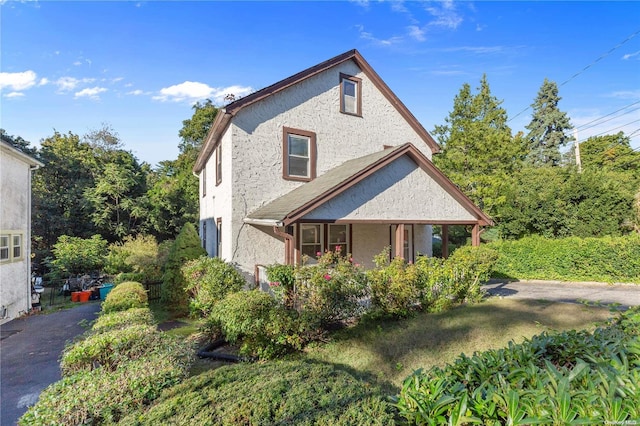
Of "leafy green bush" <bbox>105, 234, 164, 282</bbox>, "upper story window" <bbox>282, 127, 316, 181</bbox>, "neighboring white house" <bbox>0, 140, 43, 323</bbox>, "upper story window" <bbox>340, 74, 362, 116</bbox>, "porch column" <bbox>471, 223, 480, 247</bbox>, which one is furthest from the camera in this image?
"leafy green bush" <bbox>105, 234, 164, 282</bbox>

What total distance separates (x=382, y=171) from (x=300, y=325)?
5.81 meters

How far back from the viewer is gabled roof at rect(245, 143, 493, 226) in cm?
872

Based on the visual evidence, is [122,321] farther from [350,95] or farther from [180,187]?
[180,187]

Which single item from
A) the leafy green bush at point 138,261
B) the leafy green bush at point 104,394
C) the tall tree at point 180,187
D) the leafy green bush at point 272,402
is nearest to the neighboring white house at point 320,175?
the leafy green bush at point 138,261

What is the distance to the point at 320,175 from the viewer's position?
39.6 feet

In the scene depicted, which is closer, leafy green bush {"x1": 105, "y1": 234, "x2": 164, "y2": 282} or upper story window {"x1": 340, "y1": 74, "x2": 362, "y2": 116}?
upper story window {"x1": 340, "y1": 74, "x2": 362, "y2": 116}

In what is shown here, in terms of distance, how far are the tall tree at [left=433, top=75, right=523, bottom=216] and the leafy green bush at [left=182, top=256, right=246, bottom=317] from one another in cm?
1782

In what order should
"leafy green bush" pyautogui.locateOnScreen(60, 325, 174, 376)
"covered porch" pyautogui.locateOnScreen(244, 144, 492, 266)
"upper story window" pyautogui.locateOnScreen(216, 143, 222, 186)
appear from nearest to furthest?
"leafy green bush" pyautogui.locateOnScreen(60, 325, 174, 376) < "covered porch" pyautogui.locateOnScreen(244, 144, 492, 266) < "upper story window" pyautogui.locateOnScreen(216, 143, 222, 186)

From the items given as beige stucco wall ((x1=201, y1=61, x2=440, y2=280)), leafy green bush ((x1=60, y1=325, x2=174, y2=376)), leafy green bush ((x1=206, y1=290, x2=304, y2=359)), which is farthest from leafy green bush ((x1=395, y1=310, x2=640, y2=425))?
beige stucco wall ((x1=201, y1=61, x2=440, y2=280))

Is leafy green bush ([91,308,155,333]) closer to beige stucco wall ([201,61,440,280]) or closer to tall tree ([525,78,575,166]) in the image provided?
beige stucco wall ([201,61,440,280])

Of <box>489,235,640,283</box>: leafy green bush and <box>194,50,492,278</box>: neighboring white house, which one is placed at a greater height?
<box>194,50,492,278</box>: neighboring white house

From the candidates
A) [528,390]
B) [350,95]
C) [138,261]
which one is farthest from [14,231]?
[528,390]

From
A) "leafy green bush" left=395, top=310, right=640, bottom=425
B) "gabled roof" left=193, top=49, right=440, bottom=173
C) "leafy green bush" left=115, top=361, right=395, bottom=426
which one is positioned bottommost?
"leafy green bush" left=115, top=361, right=395, bottom=426

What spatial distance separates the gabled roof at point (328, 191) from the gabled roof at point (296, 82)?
3.38 meters
